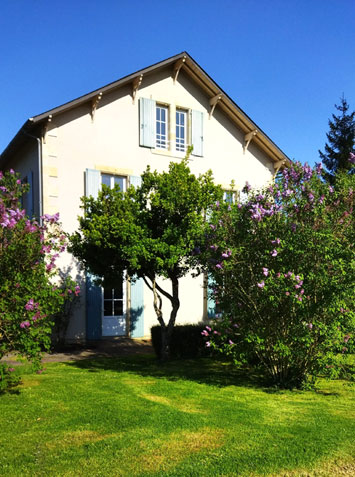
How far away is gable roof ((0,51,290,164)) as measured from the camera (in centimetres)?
1185

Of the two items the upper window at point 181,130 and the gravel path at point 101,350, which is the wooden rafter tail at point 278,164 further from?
the gravel path at point 101,350

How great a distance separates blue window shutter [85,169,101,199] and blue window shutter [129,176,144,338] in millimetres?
1120

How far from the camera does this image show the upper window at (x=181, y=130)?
14.3 metres

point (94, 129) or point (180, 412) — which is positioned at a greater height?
point (94, 129)

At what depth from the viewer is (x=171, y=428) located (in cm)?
494

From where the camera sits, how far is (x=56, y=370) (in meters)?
8.44

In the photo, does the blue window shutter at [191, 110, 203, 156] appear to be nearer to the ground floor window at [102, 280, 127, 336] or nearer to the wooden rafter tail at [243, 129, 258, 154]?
the wooden rafter tail at [243, 129, 258, 154]

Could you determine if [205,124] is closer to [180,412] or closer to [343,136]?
[180,412]

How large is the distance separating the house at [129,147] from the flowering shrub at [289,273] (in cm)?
583

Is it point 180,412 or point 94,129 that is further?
point 94,129

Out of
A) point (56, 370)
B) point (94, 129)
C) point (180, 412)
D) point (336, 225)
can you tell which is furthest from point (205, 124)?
point (180, 412)

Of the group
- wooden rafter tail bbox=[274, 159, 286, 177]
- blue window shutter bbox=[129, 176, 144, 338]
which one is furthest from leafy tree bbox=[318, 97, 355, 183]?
blue window shutter bbox=[129, 176, 144, 338]

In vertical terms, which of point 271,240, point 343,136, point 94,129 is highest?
point 343,136

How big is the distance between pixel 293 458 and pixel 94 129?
10.7 m
